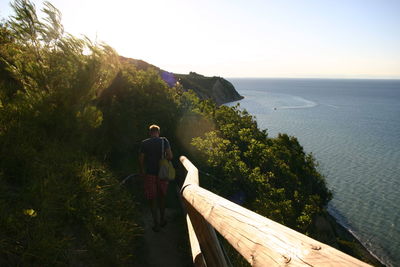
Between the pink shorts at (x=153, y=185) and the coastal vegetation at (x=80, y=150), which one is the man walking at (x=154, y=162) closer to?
the pink shorts at (x=153, y=185)

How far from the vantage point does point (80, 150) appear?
268 inches

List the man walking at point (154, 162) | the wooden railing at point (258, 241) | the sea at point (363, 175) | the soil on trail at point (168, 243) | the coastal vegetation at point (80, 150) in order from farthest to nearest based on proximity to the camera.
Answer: the sea at point (363, 175)
the man walking at point (154, 162)
the soil on trail at point (168, 243)
the coastal vegetation at point (80, 150)
the wooden railing at point (258, 241)

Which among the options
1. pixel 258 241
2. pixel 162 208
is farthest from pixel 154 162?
pixel 258 241

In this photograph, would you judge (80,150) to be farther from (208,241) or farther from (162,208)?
(208,241)

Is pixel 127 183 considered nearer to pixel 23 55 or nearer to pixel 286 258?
pixel 23 55

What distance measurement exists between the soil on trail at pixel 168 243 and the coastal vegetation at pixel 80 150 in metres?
0.40

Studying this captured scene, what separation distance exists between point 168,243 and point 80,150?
10.2ft

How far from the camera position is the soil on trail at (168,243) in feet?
19.7

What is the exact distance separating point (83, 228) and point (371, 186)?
103ft

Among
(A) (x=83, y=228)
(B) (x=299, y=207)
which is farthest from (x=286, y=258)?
(B) (x=299, y=207)

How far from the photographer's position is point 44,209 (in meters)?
4.33

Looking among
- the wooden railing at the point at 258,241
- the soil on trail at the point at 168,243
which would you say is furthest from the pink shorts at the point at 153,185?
the wooden railing at the point at 258,241

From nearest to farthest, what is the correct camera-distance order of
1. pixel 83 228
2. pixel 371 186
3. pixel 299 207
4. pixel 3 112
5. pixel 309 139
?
pixel 83 228 → pixel 3 112 → pixel 299 207 → pixel 371 186 → pixel 309 139

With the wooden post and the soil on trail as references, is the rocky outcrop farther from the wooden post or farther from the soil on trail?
the wooden post
